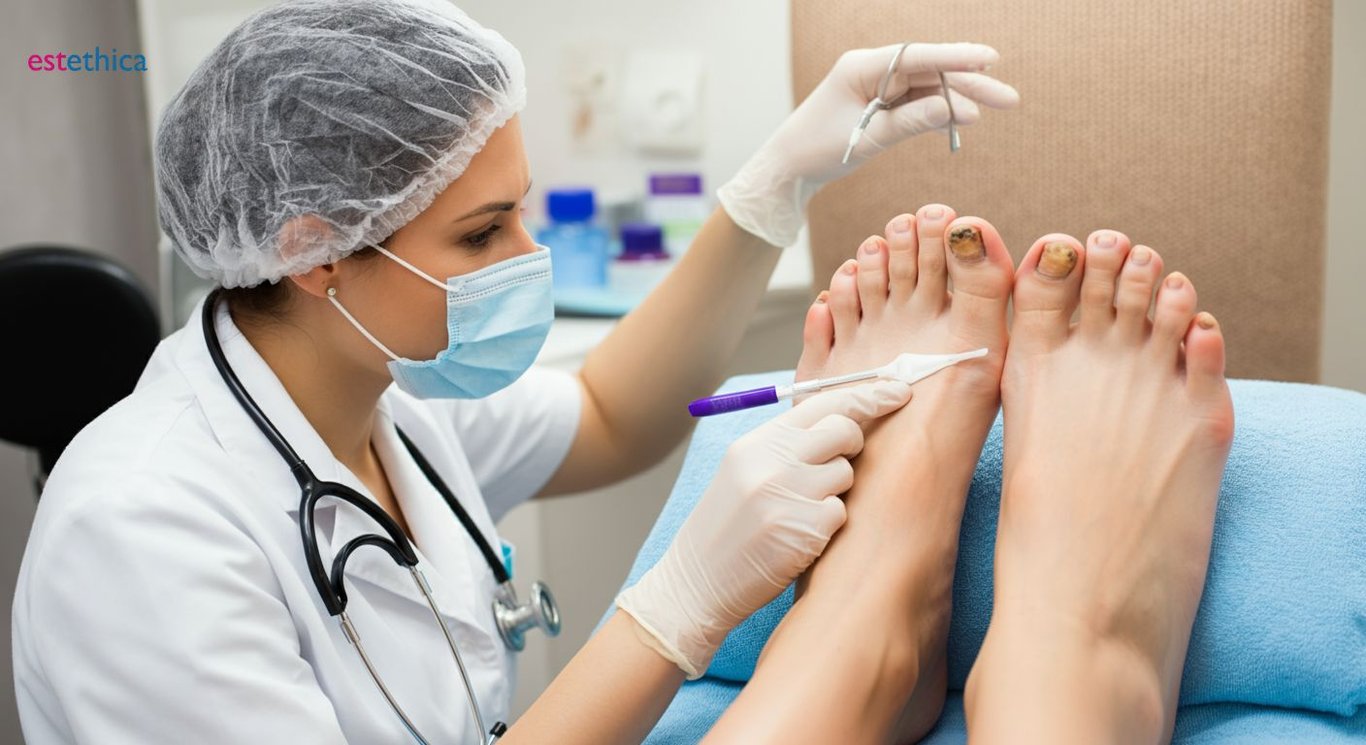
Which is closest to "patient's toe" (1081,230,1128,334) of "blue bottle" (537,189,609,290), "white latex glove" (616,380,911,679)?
"white latex glove" (616,380,911,679)

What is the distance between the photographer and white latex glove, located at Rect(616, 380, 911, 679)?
1009 mm

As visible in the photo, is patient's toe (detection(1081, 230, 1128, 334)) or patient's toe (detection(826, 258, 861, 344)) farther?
patient's toe (detection(826, 258, 861, 344))

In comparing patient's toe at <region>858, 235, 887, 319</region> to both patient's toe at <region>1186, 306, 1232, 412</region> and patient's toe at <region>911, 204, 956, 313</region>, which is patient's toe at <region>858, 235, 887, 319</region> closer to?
patient's toe at <region>911, 204, 956, 313</region>

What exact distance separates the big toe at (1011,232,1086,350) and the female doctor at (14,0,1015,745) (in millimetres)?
133

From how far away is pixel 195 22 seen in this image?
232 cm

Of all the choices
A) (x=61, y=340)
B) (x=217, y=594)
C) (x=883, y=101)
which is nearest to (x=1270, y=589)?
(x=883, y=101)

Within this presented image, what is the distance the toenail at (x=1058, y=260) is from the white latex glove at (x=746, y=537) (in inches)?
8.8

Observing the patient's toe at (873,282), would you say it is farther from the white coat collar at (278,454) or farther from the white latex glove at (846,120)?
the white coat collar at (278,454)

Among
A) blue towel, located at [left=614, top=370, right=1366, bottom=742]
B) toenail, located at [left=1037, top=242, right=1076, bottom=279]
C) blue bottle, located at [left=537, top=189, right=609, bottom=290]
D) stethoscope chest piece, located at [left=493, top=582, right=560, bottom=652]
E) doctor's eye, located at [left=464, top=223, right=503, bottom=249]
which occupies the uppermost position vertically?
doctor's eye, located at [left=464, top=223, right=503, bottom=249]

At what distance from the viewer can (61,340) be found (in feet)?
5.24

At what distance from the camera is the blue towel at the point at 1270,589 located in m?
0.95

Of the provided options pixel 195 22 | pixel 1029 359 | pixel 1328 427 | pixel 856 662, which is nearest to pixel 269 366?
pixel 856 662

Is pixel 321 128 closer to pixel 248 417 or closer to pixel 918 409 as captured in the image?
pixel 248 417

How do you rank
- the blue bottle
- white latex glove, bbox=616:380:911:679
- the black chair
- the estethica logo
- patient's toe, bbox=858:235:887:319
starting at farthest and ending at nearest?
1. the estethica logo
2. the blue bottle
3. the black chair
4. patient's toe, bbox=858:235:887:319
5. white latex glove, bbox=616:380:911:679
